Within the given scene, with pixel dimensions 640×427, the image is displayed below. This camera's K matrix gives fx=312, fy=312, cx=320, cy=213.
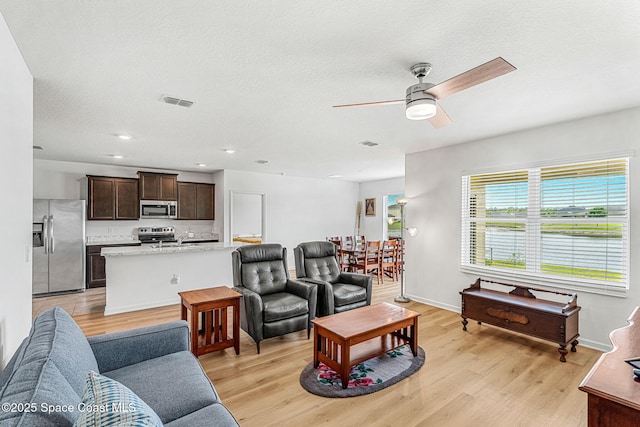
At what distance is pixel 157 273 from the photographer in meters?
4.87

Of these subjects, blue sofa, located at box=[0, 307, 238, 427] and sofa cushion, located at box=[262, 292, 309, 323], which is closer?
blue sofa, located at box=[0, 307, 238, 427]

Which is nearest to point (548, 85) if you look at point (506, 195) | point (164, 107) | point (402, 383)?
point (506, 195)

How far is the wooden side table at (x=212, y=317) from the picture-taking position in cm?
300

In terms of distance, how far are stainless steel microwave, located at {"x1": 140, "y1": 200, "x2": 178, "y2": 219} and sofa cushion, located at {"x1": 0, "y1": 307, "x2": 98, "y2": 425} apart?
561cm

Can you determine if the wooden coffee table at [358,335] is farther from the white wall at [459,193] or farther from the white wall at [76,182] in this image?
the white wall at [76,182]

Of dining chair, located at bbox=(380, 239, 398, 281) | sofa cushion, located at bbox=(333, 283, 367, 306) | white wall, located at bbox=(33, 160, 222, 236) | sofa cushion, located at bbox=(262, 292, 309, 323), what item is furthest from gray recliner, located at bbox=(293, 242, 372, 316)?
white wall, located at bbox=(33, 160, 222, 236)

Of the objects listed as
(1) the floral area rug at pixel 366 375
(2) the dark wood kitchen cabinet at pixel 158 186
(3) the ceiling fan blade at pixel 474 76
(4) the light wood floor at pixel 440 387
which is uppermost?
(3) the ceiling fan blade at pixel 474 76

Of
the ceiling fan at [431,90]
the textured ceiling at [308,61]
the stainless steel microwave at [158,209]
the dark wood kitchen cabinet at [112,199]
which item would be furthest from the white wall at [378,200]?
the ceiling fan at [431,90]

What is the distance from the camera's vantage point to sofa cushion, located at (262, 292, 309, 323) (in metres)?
3.30

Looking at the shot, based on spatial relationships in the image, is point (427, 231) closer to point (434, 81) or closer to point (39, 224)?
point (434, 81)

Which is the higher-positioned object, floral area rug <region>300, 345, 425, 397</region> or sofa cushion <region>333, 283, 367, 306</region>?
sofa cushion <region>333, 283, 367, 306</region>

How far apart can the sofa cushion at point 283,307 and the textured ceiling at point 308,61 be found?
2031 millimetres

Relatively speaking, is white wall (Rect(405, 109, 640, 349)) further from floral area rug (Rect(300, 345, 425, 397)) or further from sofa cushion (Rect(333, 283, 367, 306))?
floral area rug (Rect(300, 345, 425, 397))

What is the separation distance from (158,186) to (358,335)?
19.4 ft
